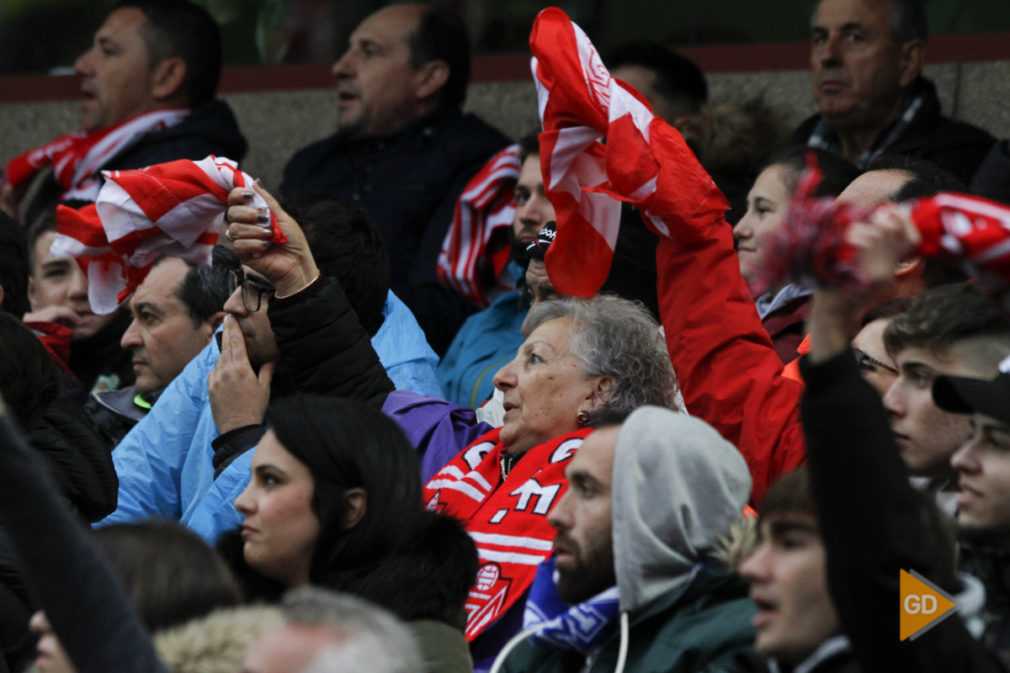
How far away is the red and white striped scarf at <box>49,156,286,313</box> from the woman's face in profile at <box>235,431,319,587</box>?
1.00m

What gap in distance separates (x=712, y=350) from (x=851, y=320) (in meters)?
1.48

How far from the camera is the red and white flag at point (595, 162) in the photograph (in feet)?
12.6

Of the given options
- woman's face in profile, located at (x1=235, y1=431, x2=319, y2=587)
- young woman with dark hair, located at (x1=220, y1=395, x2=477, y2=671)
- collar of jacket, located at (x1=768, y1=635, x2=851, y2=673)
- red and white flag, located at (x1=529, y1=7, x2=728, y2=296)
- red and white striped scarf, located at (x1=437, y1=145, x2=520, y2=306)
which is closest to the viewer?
collar of jacket, located at (x1=768, y1=635, x2=851, y2=673)

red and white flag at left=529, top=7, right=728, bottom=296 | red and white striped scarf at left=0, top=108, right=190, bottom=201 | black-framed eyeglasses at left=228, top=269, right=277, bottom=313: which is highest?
red and white flag at left=529, top=7, right=728, bottom=296

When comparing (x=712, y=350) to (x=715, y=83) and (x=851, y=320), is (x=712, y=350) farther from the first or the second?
(x=715, y=83)

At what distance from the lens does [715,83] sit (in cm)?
677

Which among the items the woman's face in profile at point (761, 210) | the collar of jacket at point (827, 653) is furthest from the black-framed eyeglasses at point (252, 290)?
the collar of jacket at point (827, 653)

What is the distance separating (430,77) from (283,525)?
3374 mm

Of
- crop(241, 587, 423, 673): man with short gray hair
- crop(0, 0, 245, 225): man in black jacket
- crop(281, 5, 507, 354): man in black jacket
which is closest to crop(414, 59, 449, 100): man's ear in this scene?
crop(281, 5, 507, 354): man in black jacket

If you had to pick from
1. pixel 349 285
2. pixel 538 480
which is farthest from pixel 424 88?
pixel 538 480

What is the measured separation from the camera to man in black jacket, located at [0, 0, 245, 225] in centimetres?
670

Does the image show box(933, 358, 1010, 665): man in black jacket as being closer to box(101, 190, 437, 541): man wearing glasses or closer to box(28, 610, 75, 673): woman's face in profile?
box(28, 610, 75, 673): woman's face in profile

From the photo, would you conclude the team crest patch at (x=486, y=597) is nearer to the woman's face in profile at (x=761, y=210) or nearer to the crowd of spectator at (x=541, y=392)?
the crowd of spectator at (x=541, y=392)

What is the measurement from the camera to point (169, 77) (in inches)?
272
